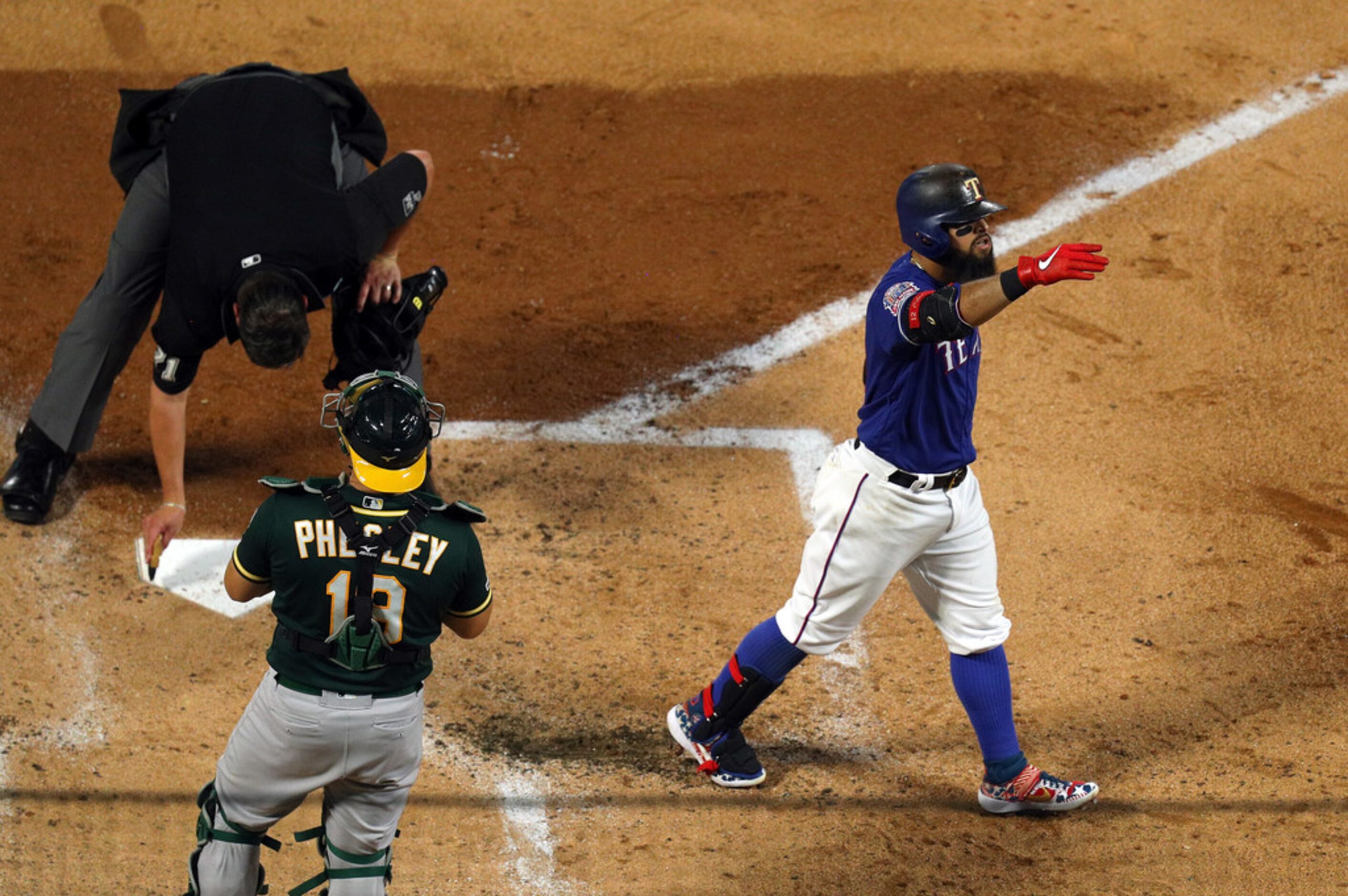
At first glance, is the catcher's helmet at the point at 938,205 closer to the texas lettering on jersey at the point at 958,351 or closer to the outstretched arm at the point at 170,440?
the texas lettering on jersey at the point at 958,351

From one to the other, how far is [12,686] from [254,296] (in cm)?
161

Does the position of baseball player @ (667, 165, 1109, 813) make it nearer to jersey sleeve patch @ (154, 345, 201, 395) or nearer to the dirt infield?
the dirt infield

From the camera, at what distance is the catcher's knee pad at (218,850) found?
3.30 meters

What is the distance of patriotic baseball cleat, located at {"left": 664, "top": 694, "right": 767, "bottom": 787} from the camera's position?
4.25m

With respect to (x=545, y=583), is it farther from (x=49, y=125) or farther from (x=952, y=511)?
(x=49, y=125)

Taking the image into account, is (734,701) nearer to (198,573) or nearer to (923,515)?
(923,515)

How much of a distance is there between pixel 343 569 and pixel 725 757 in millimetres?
1621

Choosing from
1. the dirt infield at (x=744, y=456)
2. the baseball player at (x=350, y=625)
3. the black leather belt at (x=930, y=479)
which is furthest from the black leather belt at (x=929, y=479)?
the baseball player at (x=350, y=625)

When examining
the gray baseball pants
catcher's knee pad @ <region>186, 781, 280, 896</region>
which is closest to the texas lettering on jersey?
the gray baseball pants

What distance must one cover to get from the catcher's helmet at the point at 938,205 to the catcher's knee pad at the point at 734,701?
1.31 m

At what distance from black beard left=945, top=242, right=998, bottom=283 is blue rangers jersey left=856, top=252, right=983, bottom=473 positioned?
0.06 metres

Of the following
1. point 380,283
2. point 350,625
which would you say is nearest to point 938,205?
point 350,625

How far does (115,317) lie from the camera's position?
5086 millimetres

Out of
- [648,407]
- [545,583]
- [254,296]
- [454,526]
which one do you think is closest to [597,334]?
[648,407]
